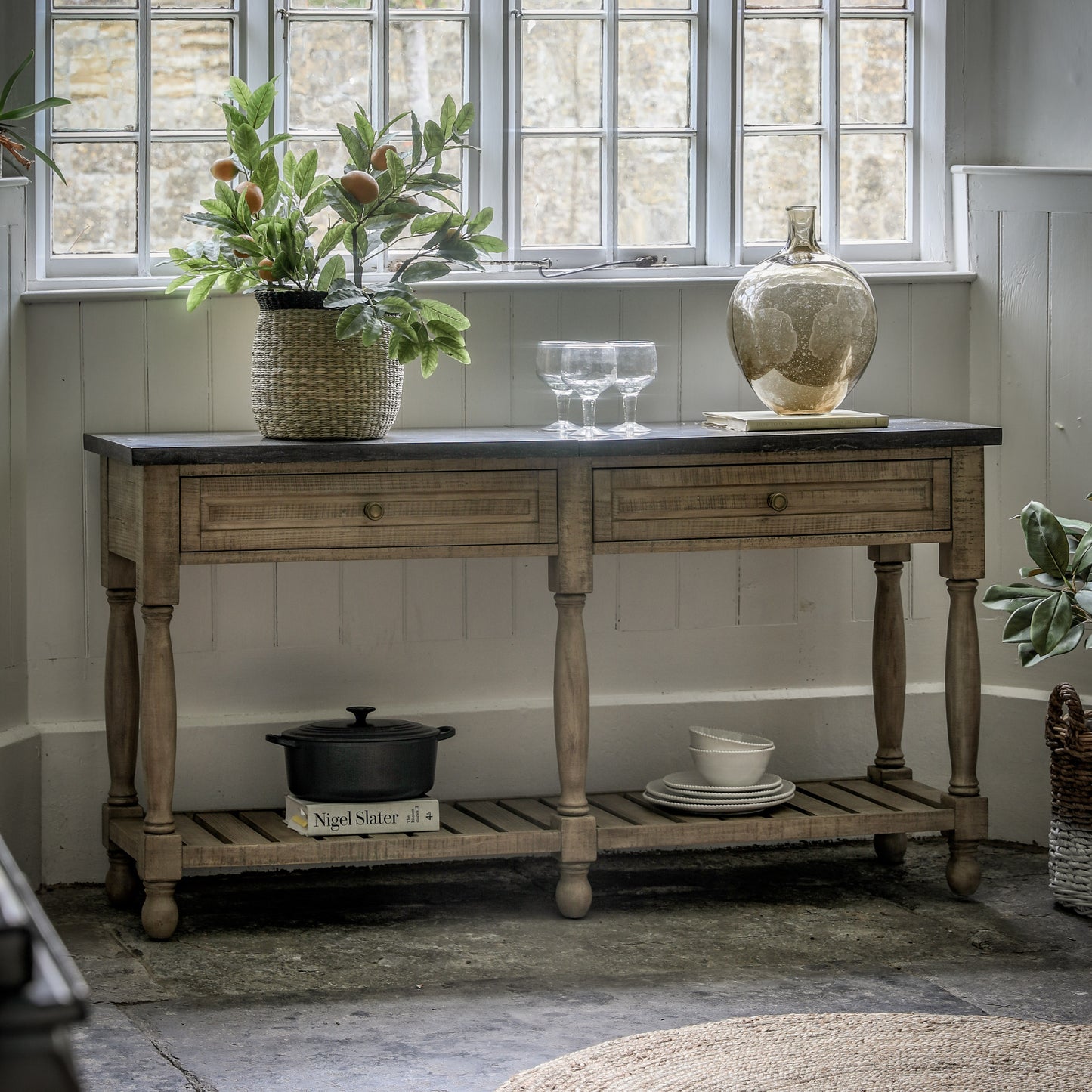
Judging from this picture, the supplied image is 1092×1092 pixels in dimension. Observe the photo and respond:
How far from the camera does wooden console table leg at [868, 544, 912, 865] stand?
352 centimetres

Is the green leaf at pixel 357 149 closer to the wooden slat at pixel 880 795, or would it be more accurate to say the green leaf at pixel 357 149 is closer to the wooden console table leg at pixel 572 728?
the wooden console table leg at pixel 572 728

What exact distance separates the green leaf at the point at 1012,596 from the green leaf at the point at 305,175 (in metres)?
1.54

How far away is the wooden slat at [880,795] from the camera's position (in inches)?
128

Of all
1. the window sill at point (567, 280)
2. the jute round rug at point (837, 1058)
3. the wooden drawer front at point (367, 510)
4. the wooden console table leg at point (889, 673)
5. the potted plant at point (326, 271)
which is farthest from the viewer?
the wooden console table leg at point (889, 673)

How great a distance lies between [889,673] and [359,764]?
1.25 meters

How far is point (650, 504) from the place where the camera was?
3.00 m

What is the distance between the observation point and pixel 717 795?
321cm

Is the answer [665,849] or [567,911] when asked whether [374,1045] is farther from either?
[665,849]

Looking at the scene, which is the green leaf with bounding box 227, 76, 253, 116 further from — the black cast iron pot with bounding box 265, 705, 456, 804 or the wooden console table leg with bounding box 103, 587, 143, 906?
the black cast iron pot with bounding box 265, 705, 456, 804

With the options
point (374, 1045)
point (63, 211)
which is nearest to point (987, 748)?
point (374, 1045)

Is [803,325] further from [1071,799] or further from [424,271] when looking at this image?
[1071,799]

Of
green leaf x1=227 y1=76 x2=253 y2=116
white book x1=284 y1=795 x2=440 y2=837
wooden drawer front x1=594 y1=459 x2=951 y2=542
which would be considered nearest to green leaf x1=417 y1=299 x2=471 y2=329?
wooden drawer front x1=594 y1=459 x2=951 y2=542

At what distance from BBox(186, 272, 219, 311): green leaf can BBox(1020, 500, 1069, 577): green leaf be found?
1.64 meters

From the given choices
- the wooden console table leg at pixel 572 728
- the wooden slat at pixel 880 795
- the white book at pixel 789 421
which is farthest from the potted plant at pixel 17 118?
the wooden slat at pixel 880 795
